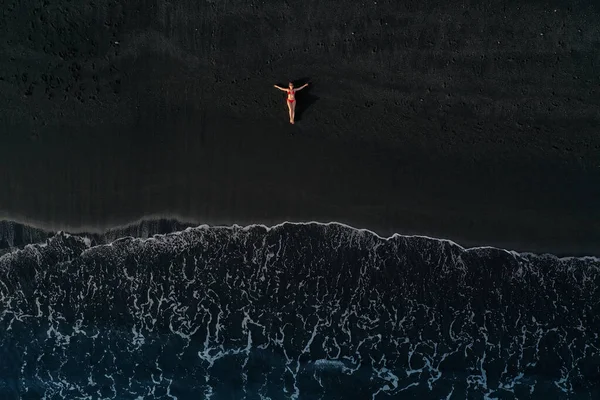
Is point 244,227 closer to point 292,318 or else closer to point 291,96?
point 292,318

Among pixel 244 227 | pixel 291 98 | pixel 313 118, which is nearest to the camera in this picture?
pixel 291 98

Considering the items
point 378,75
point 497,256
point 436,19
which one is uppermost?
point 436,19

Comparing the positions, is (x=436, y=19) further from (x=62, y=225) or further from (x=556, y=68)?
(x=62, y=225)

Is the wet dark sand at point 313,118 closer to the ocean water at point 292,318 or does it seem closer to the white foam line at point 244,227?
the white foam line at point 244,227

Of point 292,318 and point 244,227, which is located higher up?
point 244,227

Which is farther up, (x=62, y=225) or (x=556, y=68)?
(x=556, y=68)

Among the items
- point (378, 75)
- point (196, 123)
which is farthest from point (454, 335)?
point (196, 123)

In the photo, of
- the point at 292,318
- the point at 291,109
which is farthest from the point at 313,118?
the point at 292,318

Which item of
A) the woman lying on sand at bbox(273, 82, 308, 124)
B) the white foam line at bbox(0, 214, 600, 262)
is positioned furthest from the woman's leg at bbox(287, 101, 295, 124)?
the white foam line at bbox(0, 214, 600, 262)
